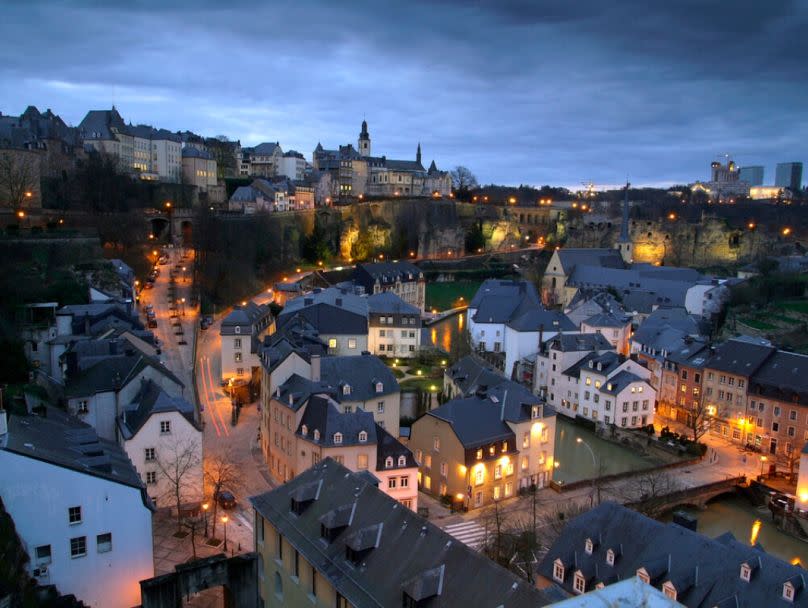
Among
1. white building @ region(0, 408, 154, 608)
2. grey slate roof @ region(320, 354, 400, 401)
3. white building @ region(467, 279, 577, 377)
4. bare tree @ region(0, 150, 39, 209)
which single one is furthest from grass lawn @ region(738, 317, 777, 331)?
bare tree @ region(0, 150, 39, 209)

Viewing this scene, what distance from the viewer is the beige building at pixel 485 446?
27.6 meters

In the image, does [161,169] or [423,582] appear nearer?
[423,582]

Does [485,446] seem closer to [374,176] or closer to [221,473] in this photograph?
[221,473]

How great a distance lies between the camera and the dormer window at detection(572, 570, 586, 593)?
1803 cm

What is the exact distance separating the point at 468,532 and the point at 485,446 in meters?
4.04

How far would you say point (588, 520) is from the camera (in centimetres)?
1952

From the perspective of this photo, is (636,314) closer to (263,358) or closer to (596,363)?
(596,363)

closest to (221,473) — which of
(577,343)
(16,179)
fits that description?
(577,343)

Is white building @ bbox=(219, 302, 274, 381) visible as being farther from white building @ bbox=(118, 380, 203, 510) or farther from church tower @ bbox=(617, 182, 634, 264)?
church tower @ bbox=(617, 182, 634, 264)

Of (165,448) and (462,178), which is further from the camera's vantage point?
(462,178)

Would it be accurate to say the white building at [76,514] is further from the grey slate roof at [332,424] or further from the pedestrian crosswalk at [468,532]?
the pedestrian crosswalk at [468,532]

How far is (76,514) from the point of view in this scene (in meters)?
17.2

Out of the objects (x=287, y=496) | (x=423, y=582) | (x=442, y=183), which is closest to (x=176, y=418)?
(x=287, y=496)

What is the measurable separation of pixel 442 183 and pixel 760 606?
4361 inches
